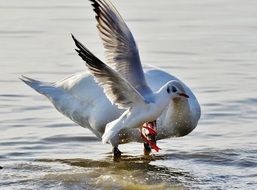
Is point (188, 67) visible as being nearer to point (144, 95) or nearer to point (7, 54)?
point (7, 54)

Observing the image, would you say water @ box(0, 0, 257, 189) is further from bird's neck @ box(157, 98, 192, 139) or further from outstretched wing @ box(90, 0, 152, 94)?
outstretched wing @ box(90, 0, 152, 94)

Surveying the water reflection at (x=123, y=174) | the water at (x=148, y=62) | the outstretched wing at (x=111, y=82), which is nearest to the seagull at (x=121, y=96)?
the outstretched wing at (x=111, y=82)

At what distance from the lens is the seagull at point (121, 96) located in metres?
9.53

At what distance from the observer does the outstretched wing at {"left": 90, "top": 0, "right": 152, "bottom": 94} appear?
10.1 meters

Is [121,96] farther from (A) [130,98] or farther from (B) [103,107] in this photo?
(B) [103,107]

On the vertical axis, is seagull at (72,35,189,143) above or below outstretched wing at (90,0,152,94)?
below

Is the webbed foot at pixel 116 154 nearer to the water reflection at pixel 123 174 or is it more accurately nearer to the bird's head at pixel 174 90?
the water reflection at pixel 123 174

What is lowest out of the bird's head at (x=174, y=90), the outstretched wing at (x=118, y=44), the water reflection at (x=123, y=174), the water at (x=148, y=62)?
the water reflection at (x=123, y=174)

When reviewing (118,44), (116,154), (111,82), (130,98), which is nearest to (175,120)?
(116,154)

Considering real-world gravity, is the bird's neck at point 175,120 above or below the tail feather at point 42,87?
below

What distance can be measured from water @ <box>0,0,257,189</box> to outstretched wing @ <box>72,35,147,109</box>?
82cm

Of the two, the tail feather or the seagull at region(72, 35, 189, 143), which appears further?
the tail feather

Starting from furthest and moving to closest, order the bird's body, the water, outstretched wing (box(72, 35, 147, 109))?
the bird's body, the water, outstretched wing (box(72, 35, 147, 109))

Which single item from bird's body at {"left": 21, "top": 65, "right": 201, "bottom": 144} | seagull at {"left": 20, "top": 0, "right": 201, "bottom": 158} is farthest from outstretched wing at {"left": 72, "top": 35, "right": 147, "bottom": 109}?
bird's body at {"left": 21, "top": 65, "right": 201, "bottom": 144}
